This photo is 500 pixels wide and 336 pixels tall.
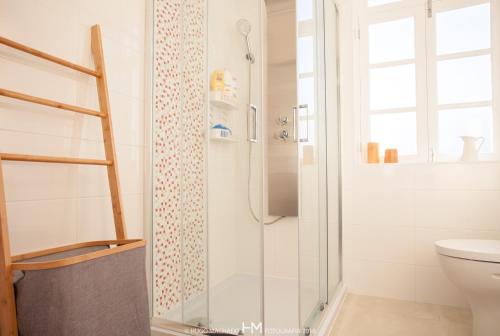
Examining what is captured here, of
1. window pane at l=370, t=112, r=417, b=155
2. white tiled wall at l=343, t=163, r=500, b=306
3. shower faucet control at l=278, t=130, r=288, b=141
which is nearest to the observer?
shower faucet control at l=278, t=130, r=288, b=141

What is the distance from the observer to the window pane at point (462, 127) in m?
2.07

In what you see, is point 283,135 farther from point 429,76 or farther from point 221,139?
point 429,76

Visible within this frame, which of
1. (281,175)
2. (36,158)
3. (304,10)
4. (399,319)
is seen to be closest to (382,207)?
(399,319)

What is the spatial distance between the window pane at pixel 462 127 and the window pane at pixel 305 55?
1.14m

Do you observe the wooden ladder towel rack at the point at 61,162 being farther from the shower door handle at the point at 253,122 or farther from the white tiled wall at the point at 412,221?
the white tiled wall at the point at 412,221

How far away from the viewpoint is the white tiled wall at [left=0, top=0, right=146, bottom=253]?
3.56 ft

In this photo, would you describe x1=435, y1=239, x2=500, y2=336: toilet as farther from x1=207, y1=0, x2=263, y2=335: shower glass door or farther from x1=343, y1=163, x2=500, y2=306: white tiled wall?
x1=207, y1=0, x2=263, y2=335: shower glass door

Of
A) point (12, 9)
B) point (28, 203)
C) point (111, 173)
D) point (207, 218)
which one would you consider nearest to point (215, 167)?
point (207, 218)

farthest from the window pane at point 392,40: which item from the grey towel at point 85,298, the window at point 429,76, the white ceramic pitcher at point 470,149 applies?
the grey towel at point 85,298

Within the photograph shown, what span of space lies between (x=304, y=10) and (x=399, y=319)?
5.56ft


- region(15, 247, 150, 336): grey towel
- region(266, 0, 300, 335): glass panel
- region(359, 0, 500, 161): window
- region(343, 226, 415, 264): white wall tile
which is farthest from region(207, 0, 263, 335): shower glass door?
region(359, 0, 500, 161): window

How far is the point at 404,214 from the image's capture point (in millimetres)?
2092

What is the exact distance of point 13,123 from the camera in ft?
3.53

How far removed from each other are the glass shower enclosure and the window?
0.78m
